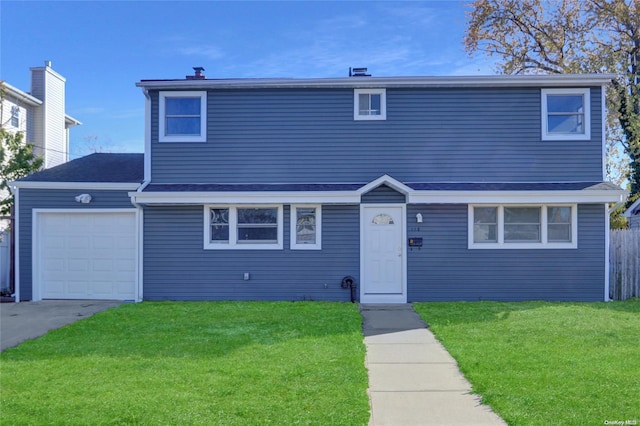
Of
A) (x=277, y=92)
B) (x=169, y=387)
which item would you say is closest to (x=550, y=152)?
(x=277, y=92)

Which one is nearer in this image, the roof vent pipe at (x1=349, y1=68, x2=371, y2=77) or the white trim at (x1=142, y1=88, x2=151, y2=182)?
the white trim at (x1=142, y1=88, x2=151, y2=182)

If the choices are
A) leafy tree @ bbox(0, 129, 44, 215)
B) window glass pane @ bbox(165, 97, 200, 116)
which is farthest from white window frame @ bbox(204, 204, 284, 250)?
leafy tree @ bbox(0, 129, 44, 215)

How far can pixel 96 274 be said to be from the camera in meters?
11.9

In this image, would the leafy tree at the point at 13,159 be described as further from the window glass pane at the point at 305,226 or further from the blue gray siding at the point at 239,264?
the window glass pane at the point at 305,226

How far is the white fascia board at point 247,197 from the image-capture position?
11.3 metres

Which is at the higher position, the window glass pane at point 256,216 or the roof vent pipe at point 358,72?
the roof vent pipe at point 358,72

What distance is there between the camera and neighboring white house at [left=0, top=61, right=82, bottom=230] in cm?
2189

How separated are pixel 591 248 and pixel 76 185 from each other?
12.3m

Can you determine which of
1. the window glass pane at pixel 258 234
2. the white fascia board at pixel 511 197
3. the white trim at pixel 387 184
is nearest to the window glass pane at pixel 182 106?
the window glass pane at pixel 258 234

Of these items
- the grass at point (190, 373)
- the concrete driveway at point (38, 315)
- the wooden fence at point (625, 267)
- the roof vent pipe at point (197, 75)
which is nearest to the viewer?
the grass at point (190, 373)

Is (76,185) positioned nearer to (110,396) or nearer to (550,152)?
(110,396)

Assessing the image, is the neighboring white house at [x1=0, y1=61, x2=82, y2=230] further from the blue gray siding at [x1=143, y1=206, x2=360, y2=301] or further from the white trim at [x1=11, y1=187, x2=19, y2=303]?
the blue gray siding at [x1=143, y1=206, x2=360, y2=301]

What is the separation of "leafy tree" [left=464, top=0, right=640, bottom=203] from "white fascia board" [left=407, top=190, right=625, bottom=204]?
911cm

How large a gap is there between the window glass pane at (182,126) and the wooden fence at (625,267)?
10925 mm
